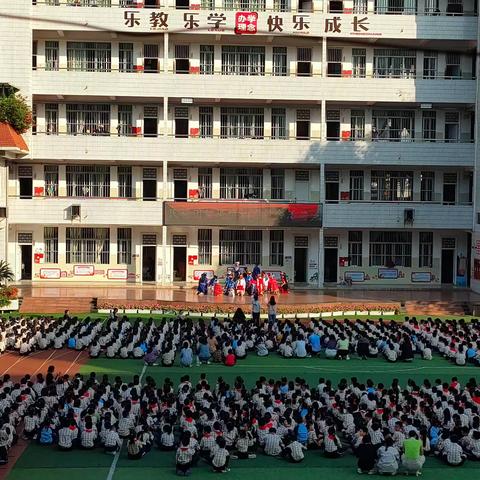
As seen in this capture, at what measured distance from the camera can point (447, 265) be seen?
1610 inches

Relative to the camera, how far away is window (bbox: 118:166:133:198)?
3991cm

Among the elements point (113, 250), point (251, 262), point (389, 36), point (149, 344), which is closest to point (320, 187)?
point (251, 262)

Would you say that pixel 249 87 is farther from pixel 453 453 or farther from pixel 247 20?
pixel 453 453

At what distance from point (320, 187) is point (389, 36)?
25.4 ft

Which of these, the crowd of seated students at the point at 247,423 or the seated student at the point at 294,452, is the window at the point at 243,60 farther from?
the seated student at the point at 294,452

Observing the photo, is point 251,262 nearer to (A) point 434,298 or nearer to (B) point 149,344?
(A) point 434,298

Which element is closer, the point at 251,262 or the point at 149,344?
the point at 149,344

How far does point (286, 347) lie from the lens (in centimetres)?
2472

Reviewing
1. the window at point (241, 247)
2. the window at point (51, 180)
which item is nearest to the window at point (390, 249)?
the window at point (241, 247)

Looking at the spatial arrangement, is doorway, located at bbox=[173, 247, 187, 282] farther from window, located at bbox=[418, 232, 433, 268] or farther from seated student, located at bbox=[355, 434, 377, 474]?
seated student, located at bbox=[355, 434, 377, 474]

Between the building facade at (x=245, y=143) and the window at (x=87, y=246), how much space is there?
0.07 meters

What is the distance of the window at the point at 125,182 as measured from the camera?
39.9m

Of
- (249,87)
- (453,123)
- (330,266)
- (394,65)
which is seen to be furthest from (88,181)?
(453,123)

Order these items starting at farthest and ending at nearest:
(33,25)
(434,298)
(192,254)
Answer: (192,254), (33,25), (434,298)
